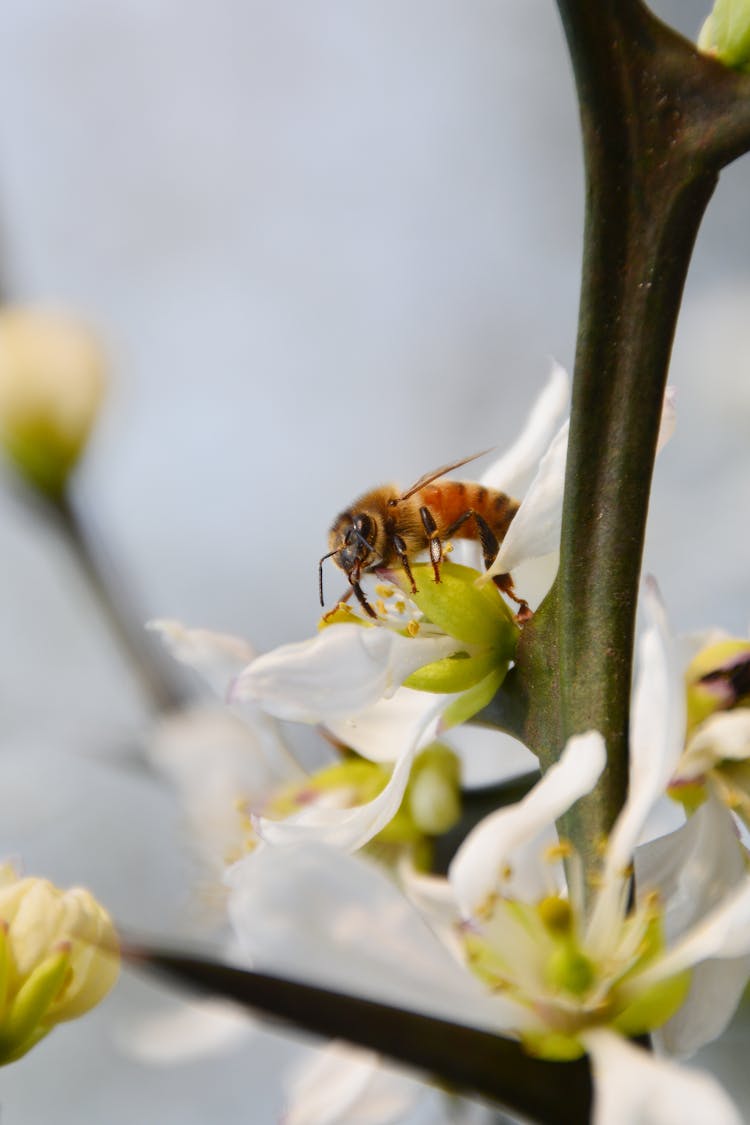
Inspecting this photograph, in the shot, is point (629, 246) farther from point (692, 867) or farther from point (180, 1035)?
point (180, 1035)

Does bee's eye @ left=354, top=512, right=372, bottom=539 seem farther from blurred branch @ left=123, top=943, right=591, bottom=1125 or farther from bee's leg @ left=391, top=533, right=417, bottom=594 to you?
blurred branch @ left=123, top=943, right=591, bottom=1125

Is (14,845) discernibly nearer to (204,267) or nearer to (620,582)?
(620,582)

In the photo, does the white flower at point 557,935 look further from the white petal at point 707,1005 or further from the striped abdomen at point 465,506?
the striped abdomen at point 465,506

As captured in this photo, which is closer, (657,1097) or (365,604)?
(657,1097)

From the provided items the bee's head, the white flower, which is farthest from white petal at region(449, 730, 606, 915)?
the bee's head

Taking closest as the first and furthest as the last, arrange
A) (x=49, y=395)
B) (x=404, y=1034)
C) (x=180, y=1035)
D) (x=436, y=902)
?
(x=404, y=1034) → (x=436, y=902) → (x=180, y=1035) → (x=49, y=395)

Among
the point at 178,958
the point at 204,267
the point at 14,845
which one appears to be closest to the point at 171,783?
the point at 14,845

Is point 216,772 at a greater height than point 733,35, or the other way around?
point 733,35

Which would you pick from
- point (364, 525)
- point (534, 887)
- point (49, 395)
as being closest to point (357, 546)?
point (364, 525)
